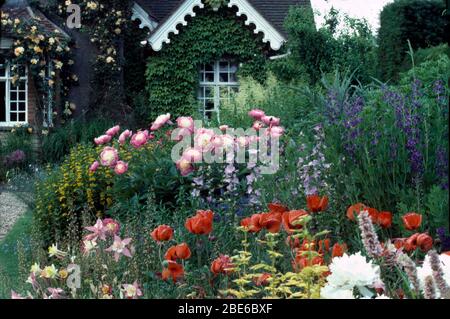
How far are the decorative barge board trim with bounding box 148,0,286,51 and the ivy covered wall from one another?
51 centimetres

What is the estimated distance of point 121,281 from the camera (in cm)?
453

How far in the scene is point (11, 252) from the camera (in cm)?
784

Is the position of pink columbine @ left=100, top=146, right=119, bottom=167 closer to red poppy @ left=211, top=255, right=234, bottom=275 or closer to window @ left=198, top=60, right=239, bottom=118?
red poppy @ left=211, top=255, right=234, bottom=275

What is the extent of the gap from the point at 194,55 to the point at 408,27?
602 centimetres

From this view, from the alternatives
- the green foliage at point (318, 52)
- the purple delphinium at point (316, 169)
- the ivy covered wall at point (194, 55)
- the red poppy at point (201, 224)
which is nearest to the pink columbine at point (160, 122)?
the purple delphinium at point (316, 169)

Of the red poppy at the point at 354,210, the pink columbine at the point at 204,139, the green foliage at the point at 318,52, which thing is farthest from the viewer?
the green foliage at the point at 318,52

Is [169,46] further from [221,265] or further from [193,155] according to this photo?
[221,265]

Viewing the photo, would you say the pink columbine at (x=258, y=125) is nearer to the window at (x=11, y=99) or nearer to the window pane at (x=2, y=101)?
the window at (x=11, y=99)

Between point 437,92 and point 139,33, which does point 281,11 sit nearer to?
point 139,33

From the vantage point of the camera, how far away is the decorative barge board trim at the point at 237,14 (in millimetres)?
17609

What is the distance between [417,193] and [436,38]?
9756 millimetres

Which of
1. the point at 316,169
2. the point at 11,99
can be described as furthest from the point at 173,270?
the point at 11,99
